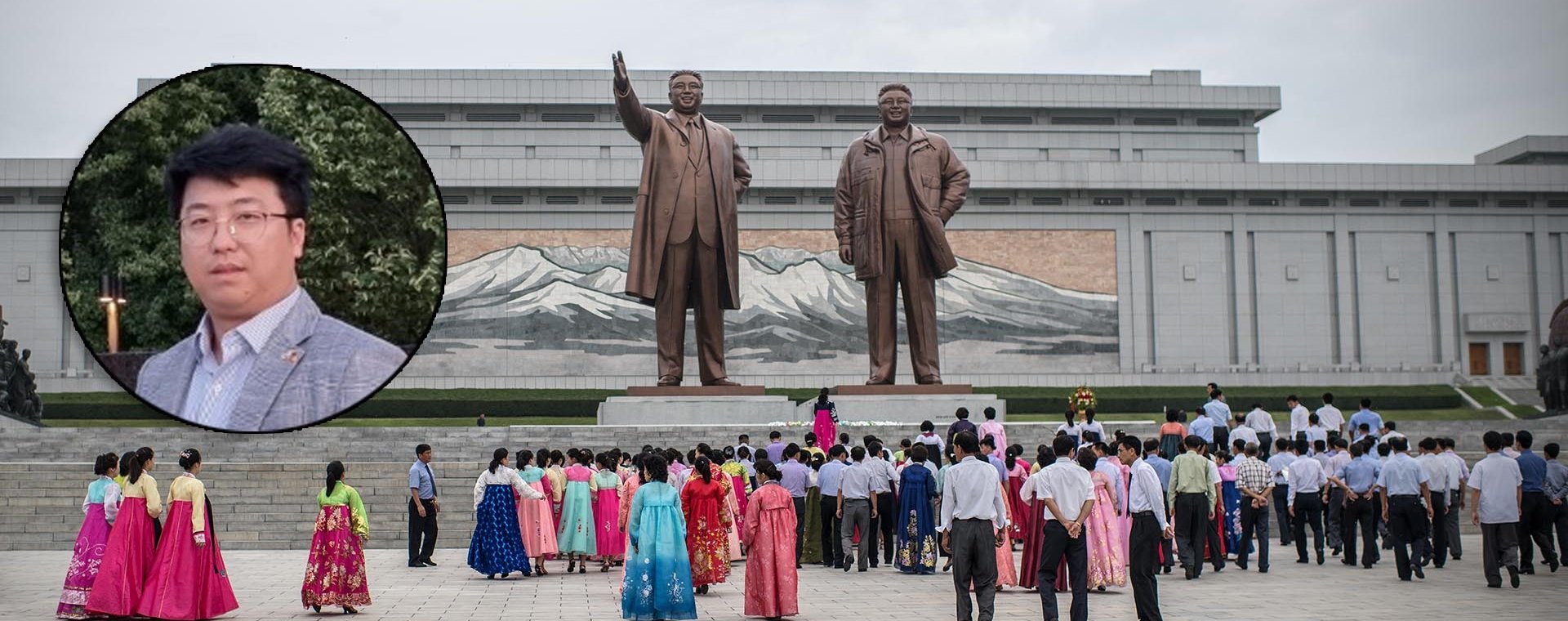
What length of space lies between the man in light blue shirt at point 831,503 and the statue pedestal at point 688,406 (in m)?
4.20

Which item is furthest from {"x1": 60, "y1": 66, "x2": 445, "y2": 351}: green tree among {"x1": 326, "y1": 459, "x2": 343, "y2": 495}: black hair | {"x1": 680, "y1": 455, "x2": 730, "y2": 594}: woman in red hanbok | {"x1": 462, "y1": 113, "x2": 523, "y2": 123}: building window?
{"x1": 462, "y1": 113, "x2": 523, "y2": 123}: building window

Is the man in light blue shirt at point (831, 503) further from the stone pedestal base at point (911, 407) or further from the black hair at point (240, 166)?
the black hair at point (240, 166)

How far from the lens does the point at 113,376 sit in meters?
3.56

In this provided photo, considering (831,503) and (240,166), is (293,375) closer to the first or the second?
(240,166)

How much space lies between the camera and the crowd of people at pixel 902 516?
9.34m

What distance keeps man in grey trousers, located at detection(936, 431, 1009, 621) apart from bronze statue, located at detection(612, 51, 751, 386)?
28.2 ft

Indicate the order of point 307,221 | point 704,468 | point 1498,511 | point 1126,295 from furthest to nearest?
point 1126,295
point 1498,511
point 704,468
point 307,221

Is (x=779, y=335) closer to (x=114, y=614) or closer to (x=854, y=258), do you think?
(x=854, y=258)

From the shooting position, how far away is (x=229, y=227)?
3.40 meters

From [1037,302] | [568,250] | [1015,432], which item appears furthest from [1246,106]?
[1015,432]

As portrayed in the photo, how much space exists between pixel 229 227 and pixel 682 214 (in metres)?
14.1

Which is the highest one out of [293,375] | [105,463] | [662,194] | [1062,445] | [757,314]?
[662,194]

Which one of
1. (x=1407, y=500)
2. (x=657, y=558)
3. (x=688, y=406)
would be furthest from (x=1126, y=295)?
(x=657, y=558)

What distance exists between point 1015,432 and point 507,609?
37.4 feet
